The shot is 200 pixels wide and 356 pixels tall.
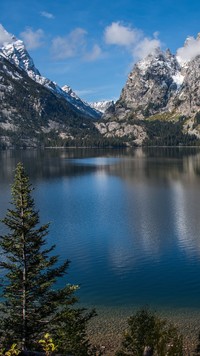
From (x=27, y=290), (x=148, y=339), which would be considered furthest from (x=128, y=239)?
(x=27, y=290)

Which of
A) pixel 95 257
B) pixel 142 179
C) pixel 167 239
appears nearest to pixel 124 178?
pixel 142 179

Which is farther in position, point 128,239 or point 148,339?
point 128,239

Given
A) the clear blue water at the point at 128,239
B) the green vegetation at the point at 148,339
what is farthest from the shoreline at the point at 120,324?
the green vegetation at the point at 148,339

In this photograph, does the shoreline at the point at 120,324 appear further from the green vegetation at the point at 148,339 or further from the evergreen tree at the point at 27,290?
the evergreen tree at the point at 27,290

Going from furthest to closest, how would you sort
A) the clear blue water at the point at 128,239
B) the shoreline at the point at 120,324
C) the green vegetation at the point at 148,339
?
the clear blue water at the point at 128,239, the shoreline at the point at 120,324, the green vegetation at the point at 148,339

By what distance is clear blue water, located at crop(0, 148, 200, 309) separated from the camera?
56719 mm

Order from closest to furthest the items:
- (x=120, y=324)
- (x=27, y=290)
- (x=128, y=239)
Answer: (x=27, y=290) → (x=120, y=324) → (x=128, y=239)

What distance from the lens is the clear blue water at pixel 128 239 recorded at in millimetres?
56719

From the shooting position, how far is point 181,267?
215 ft

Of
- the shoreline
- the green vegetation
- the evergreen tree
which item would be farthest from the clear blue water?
the evergreen tree

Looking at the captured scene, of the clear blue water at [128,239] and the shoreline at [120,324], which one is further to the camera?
the clear blue water at [128,239]

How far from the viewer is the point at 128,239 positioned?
81.5 meters

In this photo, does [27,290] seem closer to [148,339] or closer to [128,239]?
[148,339]

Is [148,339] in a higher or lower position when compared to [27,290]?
lower
